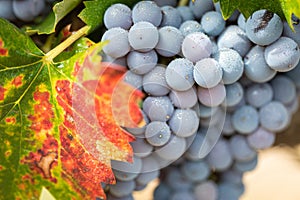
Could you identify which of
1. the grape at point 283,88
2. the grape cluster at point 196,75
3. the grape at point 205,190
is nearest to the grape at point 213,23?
the grape cluster at point 196,75

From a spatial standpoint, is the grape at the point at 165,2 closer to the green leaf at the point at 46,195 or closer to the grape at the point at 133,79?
the grape at the point at 133,79

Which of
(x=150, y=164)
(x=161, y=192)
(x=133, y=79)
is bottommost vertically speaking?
(x=161, y=192)

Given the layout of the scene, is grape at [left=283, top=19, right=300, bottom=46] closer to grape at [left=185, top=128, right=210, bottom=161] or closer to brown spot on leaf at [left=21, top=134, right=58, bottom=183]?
grape at [left=185, top=128, right=210, bottom=161]

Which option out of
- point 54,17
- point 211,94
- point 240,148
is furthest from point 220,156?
point 54,17

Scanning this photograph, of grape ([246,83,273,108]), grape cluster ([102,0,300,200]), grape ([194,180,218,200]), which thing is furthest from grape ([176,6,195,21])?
grape ([194,180,218,200])

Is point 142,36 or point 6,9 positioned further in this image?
point 6,9

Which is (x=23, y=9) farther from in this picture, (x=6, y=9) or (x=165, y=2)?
(x=165, y=2)
